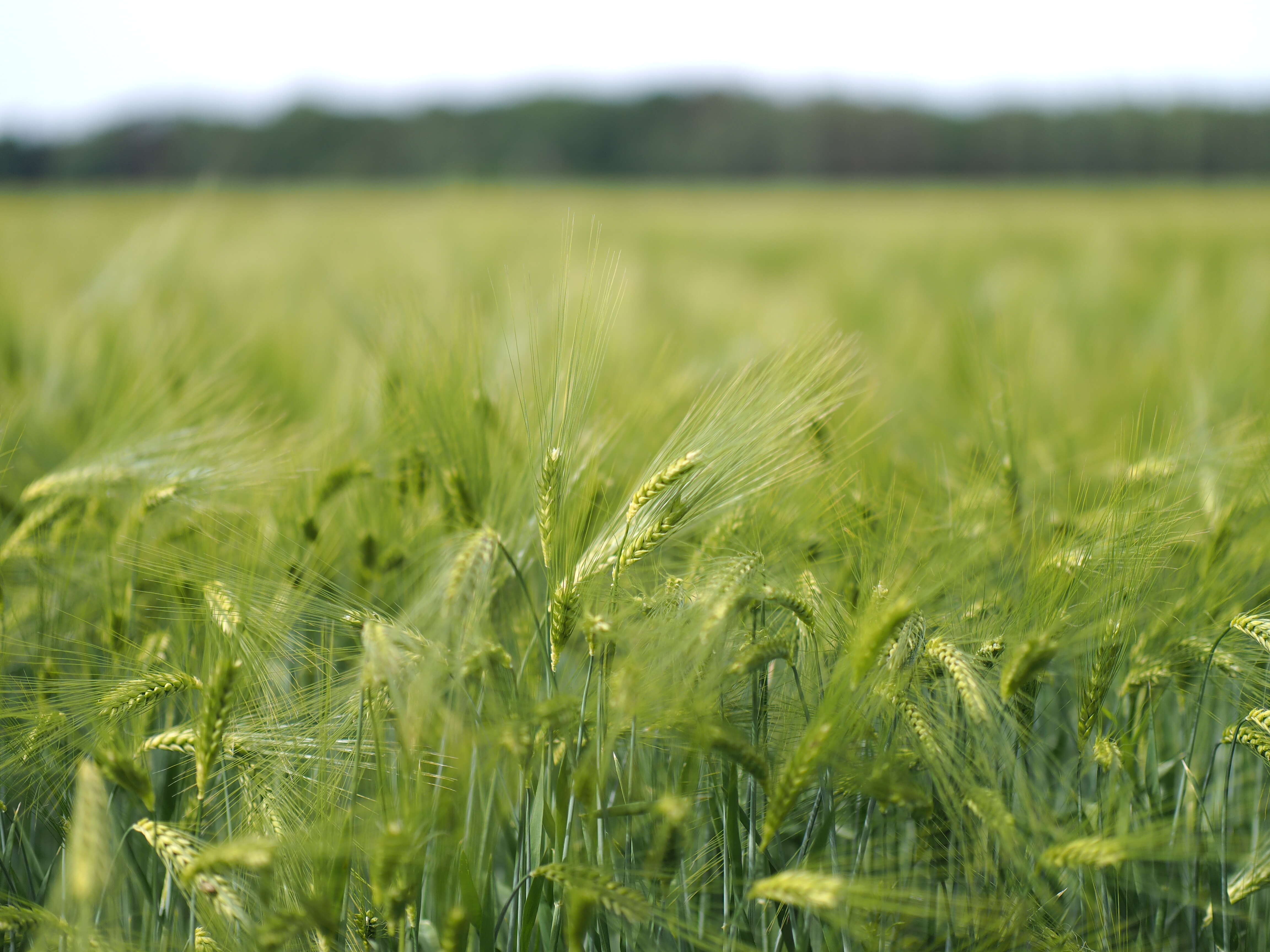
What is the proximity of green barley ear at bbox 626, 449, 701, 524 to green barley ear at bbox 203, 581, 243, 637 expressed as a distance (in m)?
0.37

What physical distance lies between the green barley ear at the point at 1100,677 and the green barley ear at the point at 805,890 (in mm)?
310

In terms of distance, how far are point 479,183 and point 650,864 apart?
13.6 meters

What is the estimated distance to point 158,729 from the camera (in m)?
1.05

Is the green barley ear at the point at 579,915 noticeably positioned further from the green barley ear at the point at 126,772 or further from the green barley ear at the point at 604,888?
the green barley ear at the point at 126,772

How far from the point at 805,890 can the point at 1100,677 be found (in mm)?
375

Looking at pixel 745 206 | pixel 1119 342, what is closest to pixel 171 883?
pixel 1119 342

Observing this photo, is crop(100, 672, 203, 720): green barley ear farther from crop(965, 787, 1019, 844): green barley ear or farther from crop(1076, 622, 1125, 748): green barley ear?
crop(1076, 622, 1125, 748): green barley ear

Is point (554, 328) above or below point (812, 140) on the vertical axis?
below

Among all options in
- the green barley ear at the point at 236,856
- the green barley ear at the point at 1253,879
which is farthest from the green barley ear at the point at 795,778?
the green barley ear at the point at 1253,879

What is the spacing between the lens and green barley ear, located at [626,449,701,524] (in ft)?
2.41

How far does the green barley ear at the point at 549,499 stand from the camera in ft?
2.48

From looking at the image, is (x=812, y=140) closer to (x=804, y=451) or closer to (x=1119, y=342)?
(x=1119, y=342)

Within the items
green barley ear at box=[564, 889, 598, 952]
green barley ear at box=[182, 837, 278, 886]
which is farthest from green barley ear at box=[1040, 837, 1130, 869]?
green barley ear at box=[182, 837, 278, 886]

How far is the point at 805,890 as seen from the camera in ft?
1.85
